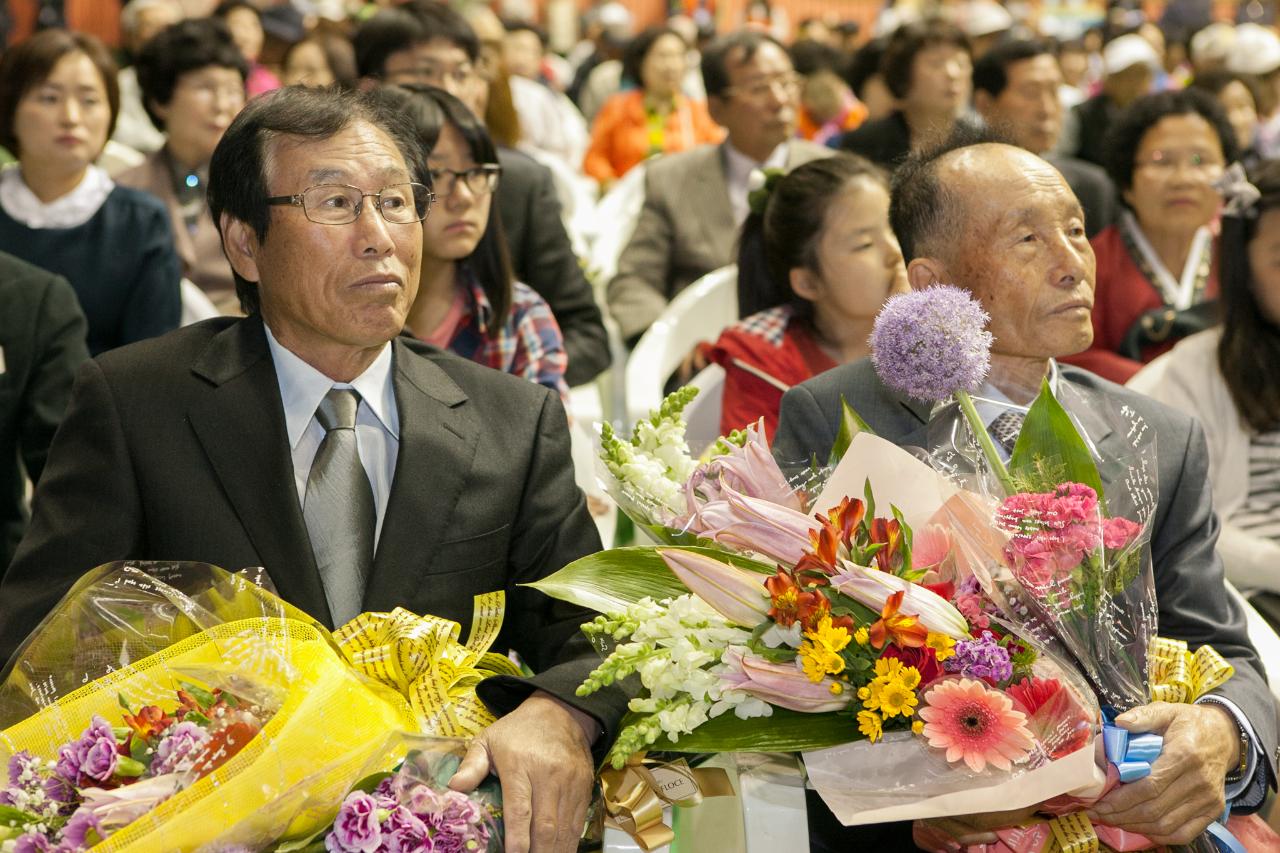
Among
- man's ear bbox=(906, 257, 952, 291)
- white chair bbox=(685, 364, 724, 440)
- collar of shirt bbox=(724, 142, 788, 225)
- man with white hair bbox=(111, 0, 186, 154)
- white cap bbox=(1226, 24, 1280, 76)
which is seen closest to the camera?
man's ear bbox=(906, 257, 952, 291)

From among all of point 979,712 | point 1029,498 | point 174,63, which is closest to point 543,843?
point 979,712

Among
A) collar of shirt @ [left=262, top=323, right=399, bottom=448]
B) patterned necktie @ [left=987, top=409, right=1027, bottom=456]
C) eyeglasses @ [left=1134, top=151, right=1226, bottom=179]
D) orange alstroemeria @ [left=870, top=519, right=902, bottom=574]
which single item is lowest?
eyeglasses @ [left=1134, top=151, right=1226, bottom=179]

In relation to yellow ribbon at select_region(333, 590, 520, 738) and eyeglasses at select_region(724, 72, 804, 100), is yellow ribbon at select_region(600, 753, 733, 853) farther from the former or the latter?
eyeglasses at select_region(724, 72, 804, 100)

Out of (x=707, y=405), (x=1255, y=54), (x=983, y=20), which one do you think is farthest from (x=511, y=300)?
(x=983, y=20)

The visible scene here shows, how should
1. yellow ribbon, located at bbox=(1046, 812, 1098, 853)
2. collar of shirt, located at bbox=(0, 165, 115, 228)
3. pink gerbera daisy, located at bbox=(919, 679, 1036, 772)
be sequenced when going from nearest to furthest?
pink gerbera daisy, located at bbox=(919, 679, 1036, 772) → yellow ribbon, located at bbox=(1046, 812, 1098, 853) → collar of shirt, located at bbox=(0, 165, 115, 228)

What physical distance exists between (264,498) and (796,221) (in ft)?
4.94

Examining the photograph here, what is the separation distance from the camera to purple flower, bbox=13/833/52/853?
1.32 metres

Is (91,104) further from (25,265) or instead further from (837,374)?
(837,374)

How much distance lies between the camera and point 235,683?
145 centimetres

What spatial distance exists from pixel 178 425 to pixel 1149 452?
1.21 metres

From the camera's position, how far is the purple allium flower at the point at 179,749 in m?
1.35

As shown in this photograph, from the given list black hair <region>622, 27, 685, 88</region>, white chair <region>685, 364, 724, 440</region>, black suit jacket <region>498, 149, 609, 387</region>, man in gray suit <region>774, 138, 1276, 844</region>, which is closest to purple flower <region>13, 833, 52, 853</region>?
man in gray suit <region>774, 138, 1276, 844</region>

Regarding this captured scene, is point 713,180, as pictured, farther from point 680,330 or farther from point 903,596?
point 903,596

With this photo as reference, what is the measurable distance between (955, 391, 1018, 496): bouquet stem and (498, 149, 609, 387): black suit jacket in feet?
7.11
